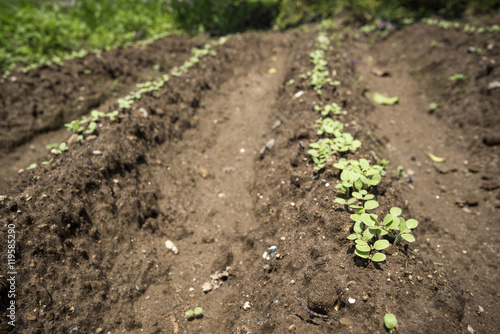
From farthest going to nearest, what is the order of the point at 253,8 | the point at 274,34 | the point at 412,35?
the point at 253,8, the point at 274,34, the point at 412,35

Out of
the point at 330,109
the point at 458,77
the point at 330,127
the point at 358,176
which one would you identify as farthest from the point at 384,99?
the point at 358,176

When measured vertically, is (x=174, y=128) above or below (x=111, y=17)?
below

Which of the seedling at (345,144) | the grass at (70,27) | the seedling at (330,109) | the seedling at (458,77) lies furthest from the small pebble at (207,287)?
the grass at (70,27)

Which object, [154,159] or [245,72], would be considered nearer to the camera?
[154,159]

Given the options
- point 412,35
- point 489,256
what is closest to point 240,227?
point 489,256

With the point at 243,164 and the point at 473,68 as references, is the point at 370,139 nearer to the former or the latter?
the point at 243,164

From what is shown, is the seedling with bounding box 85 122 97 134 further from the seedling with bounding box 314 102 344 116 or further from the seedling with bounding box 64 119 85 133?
the seedling with bounding box 314 102 344 116

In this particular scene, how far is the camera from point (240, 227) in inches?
124

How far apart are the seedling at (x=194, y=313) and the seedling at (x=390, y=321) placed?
57.2 inches

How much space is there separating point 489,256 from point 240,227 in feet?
8.39

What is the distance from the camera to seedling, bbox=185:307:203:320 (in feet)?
7.82

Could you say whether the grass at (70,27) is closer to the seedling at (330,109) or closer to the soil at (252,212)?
the soil at (252,212)

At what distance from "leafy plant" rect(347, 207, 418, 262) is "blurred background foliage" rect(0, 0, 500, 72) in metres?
6.07

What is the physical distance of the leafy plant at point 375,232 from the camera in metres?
2.04
